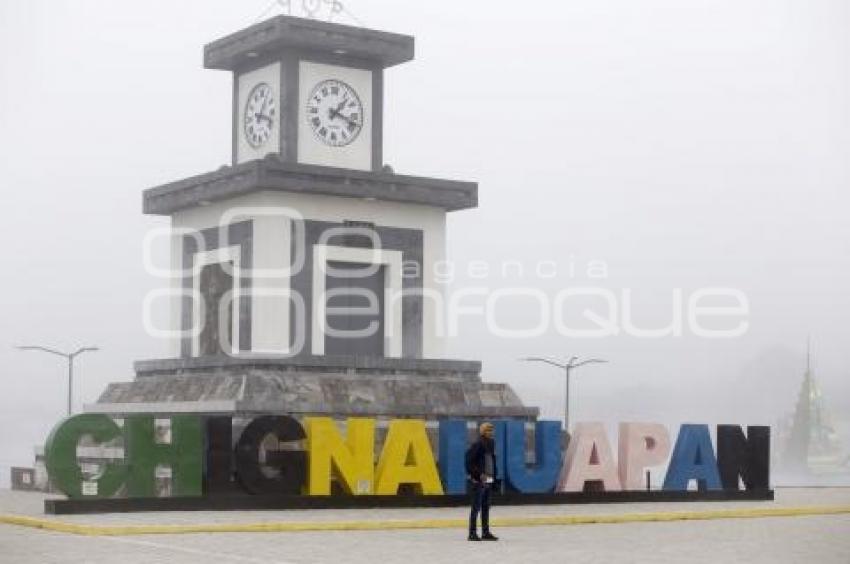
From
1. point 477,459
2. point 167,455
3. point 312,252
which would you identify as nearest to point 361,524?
point 477,459

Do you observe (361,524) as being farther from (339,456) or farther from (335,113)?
(335,113)

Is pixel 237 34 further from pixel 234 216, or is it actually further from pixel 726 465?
pixel 726 465

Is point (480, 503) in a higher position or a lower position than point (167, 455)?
lower

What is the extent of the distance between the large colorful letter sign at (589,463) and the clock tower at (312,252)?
5279mm

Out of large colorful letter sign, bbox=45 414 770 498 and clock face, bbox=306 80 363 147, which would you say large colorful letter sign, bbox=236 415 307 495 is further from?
clock face, bbox=306 80 363 147

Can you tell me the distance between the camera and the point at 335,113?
4388 cm

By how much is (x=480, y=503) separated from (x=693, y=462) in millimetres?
14341

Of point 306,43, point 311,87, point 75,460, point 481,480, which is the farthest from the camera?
point 311,87

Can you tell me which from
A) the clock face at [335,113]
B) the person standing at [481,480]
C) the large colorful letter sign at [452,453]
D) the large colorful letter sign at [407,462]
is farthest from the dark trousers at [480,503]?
the clock face at [335,113]

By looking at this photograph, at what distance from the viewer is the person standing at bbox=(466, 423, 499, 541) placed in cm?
2592

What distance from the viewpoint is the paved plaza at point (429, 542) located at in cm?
2228

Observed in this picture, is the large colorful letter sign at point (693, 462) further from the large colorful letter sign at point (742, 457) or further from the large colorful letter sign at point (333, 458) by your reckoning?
the large colorful letter sign at point (742, 457)

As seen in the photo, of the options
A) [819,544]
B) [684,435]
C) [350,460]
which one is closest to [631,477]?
[684,435]

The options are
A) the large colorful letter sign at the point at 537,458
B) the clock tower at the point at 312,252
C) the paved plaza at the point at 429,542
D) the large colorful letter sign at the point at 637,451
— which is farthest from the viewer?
the clock tower at the point at 312,252
